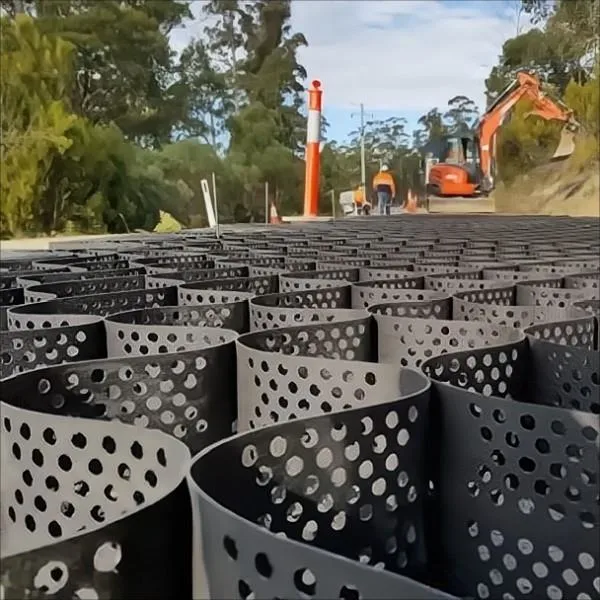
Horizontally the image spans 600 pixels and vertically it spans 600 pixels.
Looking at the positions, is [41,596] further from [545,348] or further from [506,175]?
[506,175]

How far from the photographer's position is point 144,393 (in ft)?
Result: 6.50

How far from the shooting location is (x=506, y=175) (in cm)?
3100

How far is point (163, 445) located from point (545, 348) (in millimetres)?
1160

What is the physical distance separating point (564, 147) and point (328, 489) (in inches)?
1202

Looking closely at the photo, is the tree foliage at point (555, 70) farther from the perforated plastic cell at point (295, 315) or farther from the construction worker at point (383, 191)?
the perforated plastic cell at point (295, 315)

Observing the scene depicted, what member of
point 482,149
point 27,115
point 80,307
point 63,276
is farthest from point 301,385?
point 482,149

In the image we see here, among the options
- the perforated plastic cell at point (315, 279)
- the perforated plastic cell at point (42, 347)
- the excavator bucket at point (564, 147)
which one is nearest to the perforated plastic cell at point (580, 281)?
the perforated plastic cell at point (315, 279)

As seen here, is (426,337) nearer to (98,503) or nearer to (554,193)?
(98,503)

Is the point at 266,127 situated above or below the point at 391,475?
above

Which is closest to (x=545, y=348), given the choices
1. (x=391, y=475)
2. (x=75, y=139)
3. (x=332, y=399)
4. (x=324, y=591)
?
(x=332, y=399)

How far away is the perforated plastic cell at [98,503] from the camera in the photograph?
1138mm

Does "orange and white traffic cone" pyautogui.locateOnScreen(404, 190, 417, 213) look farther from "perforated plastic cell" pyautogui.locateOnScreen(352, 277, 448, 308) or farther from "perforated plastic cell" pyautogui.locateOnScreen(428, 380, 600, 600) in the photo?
"perforated plastic cell" pyautogui.locateOnScreen(428, 380, 600, 600)

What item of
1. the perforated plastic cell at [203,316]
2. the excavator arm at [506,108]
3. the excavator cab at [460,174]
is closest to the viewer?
the perforated plastic cell at [203,316]

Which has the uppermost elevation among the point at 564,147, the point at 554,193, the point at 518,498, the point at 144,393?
the point at 564,147
